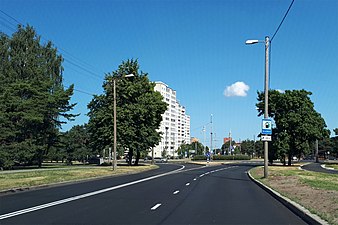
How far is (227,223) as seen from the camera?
34.2ft

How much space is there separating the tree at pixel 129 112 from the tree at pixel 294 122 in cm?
1749

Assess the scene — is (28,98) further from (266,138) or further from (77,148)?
(266,138)

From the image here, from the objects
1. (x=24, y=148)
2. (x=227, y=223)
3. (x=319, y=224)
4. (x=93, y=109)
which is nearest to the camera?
(x=319, y=224)

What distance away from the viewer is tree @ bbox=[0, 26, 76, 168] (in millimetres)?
49094

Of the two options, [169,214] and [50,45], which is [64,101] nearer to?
[50,45]

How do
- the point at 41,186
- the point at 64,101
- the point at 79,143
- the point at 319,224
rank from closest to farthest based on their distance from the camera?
the point at 319,224 < the point at 41,186 < the point at 64,101 < the point at 79,143

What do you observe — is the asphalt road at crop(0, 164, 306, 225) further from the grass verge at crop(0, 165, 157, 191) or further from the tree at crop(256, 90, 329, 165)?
the tree at crop(256, 90, 329, 165)

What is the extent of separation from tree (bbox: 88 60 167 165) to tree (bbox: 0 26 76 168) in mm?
4597

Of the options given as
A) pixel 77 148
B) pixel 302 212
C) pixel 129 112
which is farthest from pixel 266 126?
pixel 77 148

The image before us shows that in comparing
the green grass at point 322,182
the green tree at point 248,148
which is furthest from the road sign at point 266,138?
the green tree at point 248,148

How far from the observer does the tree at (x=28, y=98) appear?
4909cm

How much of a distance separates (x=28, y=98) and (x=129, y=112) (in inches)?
515

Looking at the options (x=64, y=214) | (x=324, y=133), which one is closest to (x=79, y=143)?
(x=324, y=133)

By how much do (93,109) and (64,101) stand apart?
216 inches
